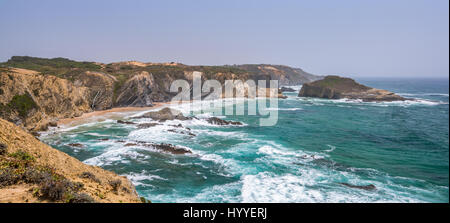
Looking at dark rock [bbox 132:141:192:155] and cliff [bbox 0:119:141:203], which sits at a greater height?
cliff [bbox 0:119:141:203]

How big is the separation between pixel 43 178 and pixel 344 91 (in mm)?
104531

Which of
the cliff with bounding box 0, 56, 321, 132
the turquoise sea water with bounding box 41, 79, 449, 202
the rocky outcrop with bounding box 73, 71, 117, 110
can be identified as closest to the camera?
the turquoise sea water with bounding box 41, 79, 449, 202

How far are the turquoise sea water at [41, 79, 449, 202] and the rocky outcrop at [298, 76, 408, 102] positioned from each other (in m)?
48.8

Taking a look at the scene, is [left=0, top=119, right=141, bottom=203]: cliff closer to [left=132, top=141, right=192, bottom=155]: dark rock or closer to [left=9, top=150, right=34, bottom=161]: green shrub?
[left=9, top=150, right=34, bottom=161]: green shrub

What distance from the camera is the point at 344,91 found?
96.9m

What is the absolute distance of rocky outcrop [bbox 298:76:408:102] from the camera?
8775cm

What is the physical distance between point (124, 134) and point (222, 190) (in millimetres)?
22279

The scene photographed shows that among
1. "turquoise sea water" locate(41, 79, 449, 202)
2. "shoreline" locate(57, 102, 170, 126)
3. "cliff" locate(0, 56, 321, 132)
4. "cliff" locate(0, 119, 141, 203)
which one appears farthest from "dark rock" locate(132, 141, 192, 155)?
"shoreline" locate(57, 102, 170, 126)
